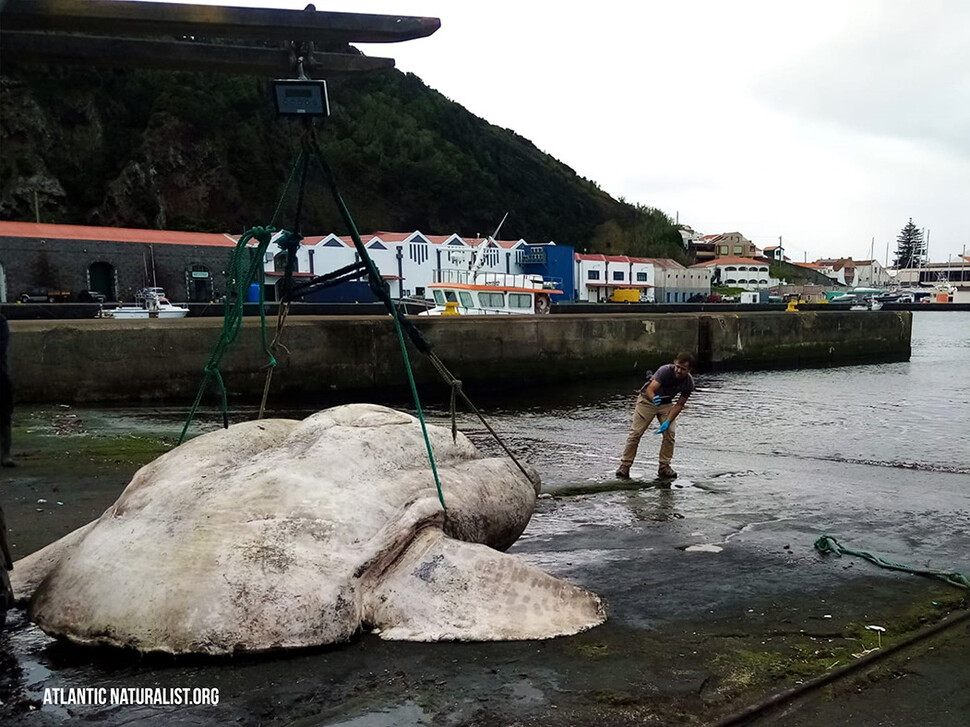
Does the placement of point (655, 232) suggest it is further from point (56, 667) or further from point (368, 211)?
point (56, 667)

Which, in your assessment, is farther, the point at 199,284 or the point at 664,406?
the point at 199,284

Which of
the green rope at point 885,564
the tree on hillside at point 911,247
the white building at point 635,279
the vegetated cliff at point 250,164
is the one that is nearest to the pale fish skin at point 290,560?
the green rope at point 885,564

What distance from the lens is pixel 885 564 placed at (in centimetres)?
607

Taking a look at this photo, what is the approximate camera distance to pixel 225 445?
4586 mm

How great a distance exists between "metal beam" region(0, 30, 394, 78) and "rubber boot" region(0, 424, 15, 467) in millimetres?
4926

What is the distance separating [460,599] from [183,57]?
4.11m

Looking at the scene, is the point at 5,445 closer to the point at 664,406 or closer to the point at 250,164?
the point at 664,406

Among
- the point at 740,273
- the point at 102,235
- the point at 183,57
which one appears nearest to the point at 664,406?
the point at 183,57

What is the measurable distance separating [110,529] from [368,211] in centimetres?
9826

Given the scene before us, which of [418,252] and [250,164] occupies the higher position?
[250,164]

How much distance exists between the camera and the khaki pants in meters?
9.95

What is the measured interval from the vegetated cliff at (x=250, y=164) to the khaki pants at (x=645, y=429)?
2181 inches

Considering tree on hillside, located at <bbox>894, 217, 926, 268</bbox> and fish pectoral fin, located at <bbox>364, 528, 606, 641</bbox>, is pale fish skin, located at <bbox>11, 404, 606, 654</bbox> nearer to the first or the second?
fish pectoral fin, located at <bbox>364, 528, 606, 641</bbox>

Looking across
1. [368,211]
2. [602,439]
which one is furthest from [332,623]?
[368,211]
